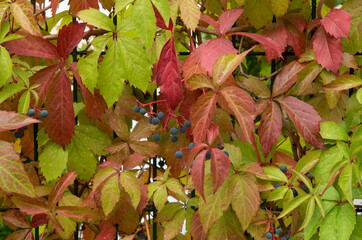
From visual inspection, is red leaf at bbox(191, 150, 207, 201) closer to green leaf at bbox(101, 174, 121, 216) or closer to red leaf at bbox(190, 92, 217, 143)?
red leaf at bbox(190, 92, 217, 143)

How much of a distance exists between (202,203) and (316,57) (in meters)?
0.56

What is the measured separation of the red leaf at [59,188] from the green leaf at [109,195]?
Answer: 0.40 feet

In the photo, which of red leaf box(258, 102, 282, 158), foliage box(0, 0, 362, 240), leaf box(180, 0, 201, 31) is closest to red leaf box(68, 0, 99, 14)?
foliage box(0, 0, 362, 240)

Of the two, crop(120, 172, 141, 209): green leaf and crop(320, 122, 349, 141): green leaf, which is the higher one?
crop(320, 122, 349, 141): green leaf

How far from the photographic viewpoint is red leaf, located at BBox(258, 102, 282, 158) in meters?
1.39

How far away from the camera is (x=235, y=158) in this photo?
Result: 1416 mm

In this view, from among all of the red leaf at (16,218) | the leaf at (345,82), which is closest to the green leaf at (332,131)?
the leaf at (345,82)

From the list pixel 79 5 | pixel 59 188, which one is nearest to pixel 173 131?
pixel 59 188

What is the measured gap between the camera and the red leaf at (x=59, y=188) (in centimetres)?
145

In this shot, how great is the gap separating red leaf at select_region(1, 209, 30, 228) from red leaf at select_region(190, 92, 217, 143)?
0.66m

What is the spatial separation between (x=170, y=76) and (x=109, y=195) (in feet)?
1.31

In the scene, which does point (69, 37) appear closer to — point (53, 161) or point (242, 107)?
point (53, 161)

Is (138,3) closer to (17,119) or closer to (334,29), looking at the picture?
(17,119)

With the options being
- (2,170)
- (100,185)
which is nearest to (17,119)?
(2,170)
